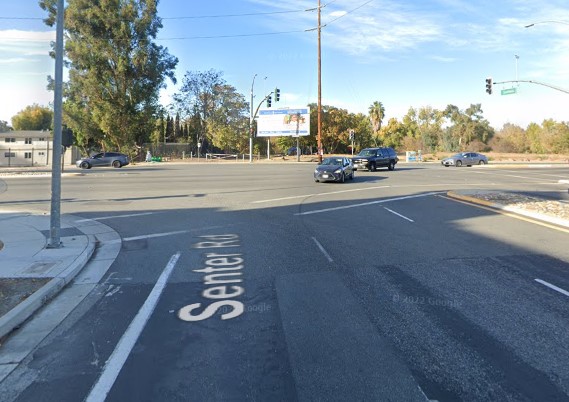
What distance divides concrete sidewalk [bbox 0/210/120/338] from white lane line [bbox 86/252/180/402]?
52.6 inches

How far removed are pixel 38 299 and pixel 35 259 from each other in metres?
2.42

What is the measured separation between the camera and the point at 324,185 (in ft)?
74.6

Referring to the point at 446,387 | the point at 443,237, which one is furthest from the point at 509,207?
the point at 446,387

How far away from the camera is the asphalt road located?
378 cm

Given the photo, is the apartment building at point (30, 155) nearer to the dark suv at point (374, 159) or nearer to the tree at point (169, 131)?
the tree at point (169, 131)

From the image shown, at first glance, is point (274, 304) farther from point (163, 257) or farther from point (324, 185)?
point (324, 185)

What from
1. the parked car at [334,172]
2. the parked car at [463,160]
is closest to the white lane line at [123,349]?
the parked car at [334,172]

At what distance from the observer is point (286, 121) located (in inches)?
2499

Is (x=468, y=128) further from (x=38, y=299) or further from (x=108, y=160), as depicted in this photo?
(x=38, y=299)

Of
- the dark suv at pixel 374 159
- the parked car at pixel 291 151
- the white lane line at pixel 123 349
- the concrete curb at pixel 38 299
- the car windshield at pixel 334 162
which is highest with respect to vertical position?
the parked car at pixel 291 151

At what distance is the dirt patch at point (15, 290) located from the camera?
556cm

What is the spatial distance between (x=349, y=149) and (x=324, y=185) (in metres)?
62.6

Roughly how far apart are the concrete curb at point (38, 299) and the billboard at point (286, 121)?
5656 centimetres

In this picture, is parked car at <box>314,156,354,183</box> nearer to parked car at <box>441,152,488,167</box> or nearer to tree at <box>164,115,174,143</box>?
parked car at <box>441,152,488,167</box>
